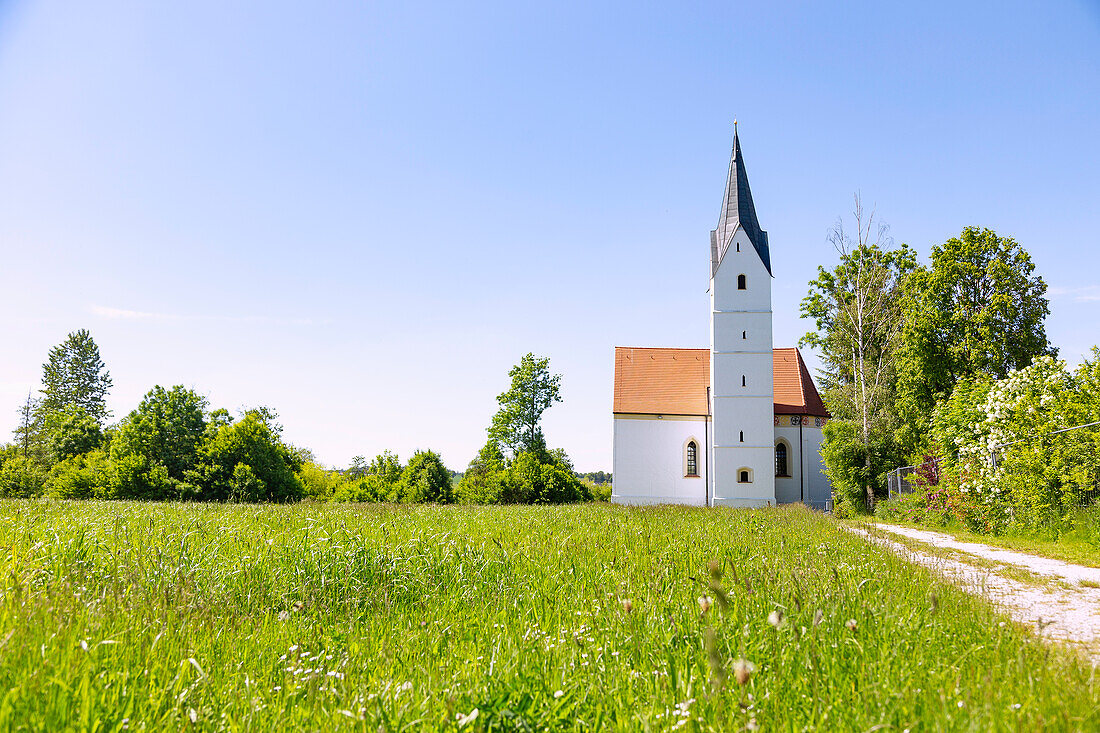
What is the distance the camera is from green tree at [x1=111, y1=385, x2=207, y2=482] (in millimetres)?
23438

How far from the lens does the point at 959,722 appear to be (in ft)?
7.23

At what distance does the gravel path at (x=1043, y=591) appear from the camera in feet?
16.0

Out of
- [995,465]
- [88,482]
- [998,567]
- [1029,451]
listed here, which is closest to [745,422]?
[995,465]

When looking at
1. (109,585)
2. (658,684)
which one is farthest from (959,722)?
(109,585)

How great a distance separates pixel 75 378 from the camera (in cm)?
6312

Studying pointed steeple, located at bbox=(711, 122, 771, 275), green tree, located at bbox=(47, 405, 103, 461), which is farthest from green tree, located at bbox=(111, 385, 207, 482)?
pointed steeple, located at bbox=(711, 122, 771, 275)

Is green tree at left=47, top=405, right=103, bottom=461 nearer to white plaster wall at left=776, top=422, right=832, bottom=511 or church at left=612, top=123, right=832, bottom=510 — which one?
church at left=612, top=123, right=832, bottom=510

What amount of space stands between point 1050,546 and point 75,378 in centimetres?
7687

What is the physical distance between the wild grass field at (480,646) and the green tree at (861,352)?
67.4 feet

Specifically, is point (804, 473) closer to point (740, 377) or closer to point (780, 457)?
point (780, 457)

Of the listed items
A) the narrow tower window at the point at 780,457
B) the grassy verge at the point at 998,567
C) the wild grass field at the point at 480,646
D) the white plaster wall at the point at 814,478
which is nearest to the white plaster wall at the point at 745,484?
the narrow tower window at the point at 780,457

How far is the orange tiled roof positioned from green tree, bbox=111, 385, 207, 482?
2110 cm

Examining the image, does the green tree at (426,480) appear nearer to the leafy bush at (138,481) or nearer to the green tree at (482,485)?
the green tree at (482,485)

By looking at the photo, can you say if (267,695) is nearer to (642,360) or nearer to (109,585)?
(109,585)
